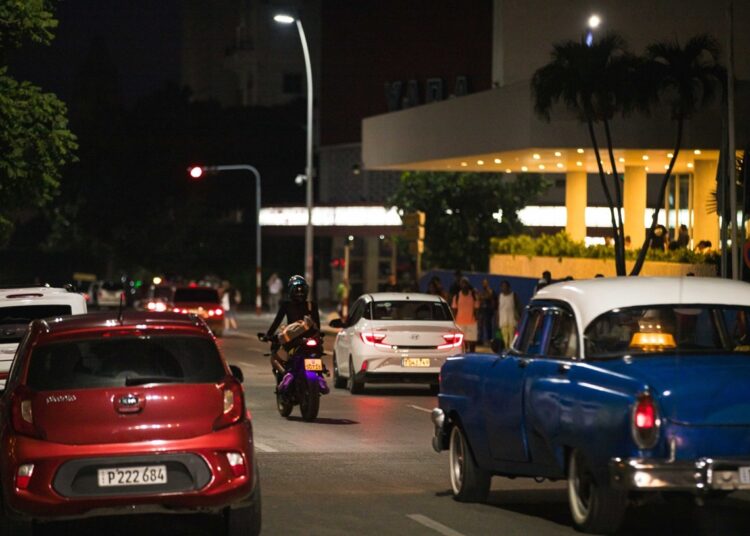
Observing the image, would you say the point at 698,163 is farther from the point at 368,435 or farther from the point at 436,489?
the point at 436,489

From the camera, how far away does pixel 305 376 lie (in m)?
21.2

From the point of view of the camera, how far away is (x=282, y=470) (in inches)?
615

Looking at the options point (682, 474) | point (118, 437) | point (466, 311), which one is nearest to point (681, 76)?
point (466, 311)

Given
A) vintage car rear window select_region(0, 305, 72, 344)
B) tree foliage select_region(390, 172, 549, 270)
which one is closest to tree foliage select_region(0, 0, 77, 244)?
vintage car rear window select_region(0, 305, 72, 344)

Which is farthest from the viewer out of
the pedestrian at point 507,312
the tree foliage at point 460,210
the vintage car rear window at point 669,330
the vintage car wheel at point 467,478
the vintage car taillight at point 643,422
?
the tree foliage at point 460,210

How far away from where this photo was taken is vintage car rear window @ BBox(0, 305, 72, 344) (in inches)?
797

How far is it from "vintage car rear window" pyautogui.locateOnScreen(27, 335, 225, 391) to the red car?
1 centimetres

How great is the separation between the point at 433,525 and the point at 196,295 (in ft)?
132

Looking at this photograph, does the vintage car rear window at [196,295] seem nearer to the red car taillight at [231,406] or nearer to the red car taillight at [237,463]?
the red car taillight at [231,406]

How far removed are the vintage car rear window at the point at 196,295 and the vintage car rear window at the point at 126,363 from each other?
3985 centimetres

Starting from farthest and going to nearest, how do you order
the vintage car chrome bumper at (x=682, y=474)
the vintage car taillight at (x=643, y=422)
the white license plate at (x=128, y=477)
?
the white license plate at (x=128, y=477) → the vintage car taillight at (x=643, y=422) → the vintage car chrome bumper at (x=682, y=474)

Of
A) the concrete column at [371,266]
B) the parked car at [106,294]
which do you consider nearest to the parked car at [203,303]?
the parked car at [106,294]

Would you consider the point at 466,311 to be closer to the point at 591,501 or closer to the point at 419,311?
the point at 419,311

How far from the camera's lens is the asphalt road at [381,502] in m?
11.8
